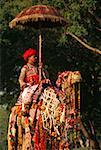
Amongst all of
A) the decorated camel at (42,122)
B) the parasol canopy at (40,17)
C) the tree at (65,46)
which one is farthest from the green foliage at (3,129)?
the decorated camel at (42,122)

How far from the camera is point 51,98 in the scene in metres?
11.7

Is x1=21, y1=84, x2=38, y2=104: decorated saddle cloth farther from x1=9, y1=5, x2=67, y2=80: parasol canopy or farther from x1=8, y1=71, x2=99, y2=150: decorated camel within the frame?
x1=9, y1=5, x2=67, y2=80: parasol canopy

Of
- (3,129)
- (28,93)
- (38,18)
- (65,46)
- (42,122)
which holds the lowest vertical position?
(3,129)

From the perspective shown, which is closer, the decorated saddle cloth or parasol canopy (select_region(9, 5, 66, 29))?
the decorated saddle cloth

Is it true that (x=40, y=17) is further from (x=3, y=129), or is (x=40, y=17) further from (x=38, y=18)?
(x=3, y=129)

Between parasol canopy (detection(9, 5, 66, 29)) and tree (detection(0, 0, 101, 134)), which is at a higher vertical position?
parasol canopy (detection(9, 5, 66, 29))

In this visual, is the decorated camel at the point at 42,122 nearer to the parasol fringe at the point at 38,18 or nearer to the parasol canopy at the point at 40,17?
the parasol canopy at the point at 40,17

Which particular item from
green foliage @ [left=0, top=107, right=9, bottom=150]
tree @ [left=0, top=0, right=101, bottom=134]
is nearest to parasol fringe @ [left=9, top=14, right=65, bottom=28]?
tree @ [left=0, top=0, right=101, bottom=134]

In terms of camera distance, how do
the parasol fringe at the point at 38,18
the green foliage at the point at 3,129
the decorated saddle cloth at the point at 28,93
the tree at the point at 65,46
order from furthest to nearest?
the green foliage at the point at 3,129 → the tree at the point at 65,46 → the parasol fringe at the point at 38,18 → the decorated saddle cloth at the point at 28,93

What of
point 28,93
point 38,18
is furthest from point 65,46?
point 28,93

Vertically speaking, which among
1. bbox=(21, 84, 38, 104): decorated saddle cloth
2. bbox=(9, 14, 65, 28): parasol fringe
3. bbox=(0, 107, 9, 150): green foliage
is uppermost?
bbox=(9, 14, 65, 28): parasol fringe

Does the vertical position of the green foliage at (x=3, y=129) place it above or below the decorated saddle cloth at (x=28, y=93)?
below

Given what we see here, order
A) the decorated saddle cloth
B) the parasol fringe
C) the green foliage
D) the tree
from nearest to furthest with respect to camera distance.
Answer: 1. the decorated saddle cloth
2. the parasol fringe
3. the tree
4. the green foliage

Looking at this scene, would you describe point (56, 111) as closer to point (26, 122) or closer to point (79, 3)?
point (26, 122)
